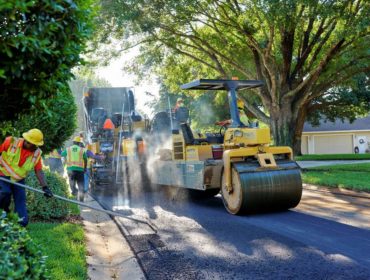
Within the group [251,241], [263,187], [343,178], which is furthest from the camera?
[343,178]

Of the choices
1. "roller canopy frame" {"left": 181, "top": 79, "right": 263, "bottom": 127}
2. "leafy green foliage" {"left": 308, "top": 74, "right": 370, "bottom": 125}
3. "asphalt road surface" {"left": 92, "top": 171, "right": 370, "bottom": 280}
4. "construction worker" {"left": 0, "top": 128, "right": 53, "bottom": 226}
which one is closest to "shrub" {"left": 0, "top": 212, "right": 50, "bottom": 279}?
"asphalt road surface" {"left": 92, "top": 171, "right": 370, "bottom": 280}

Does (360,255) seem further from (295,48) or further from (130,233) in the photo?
(295,48)

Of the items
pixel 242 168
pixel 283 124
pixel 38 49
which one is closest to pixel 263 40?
pixel 283 124

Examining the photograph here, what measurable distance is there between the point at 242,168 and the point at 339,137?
32767 millimetres

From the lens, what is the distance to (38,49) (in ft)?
9.89

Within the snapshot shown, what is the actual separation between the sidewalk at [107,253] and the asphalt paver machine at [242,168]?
2.25 metres

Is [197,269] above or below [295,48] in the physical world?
below

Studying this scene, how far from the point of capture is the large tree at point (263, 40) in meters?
14.2

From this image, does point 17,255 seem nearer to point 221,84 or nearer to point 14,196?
point 14,196

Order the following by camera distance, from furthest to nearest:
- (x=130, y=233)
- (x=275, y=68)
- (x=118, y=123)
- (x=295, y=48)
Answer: (x=295, y=48) < (x=275, y=68) < (x=118, y=123) < (x=130, y=233)

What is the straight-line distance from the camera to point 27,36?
2975 mm

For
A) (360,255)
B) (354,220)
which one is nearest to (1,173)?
(360,255)

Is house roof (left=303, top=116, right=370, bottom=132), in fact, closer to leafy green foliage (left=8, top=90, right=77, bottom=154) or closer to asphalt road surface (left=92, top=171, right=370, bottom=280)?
asphalt road surface (left=92, top=171, right=370, bottom=280)

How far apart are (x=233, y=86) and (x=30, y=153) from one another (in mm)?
4749
